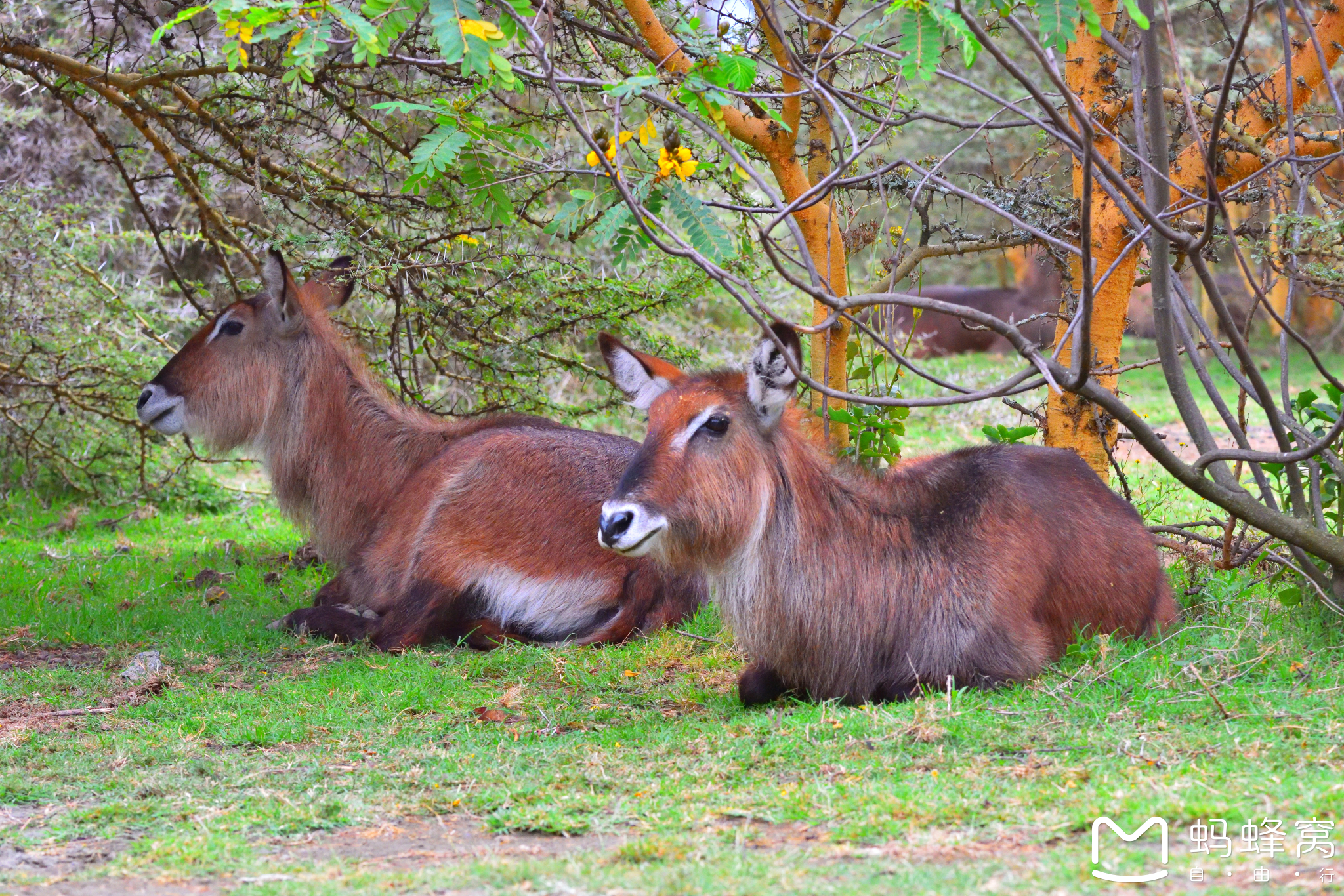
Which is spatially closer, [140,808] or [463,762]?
[140,808]

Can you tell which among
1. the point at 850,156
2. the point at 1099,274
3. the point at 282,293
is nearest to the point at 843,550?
the point at 850,156

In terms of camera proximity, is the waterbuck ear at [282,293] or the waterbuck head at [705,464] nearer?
the waterbuck head at [705,464]

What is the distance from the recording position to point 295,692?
16.8 feet

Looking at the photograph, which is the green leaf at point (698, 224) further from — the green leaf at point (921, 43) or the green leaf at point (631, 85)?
the green leaf at point (921, 43)

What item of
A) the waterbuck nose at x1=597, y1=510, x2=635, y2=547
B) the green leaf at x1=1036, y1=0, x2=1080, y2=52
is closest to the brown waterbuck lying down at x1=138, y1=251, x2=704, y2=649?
the waterbuck nose at x1=597, y1=510, x2=635, y2=547

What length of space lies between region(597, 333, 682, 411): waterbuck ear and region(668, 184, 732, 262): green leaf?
16.4 inches

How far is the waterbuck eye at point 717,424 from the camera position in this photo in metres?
4.45

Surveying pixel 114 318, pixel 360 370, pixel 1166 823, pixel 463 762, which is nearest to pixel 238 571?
pixel 360 370

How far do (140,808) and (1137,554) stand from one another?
11.2ft

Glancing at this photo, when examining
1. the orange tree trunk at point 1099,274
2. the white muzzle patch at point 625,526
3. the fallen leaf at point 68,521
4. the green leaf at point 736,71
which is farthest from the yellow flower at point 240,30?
the fallen leaf at point 68,521

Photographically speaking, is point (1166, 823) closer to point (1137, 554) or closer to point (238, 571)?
point (1137, 554)

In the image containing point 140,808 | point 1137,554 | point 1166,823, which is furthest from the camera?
point 1137,554

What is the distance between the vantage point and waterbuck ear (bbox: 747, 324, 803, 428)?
434 cm

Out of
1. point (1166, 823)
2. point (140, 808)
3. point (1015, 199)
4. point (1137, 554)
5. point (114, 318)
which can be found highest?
point (1015, 199)
